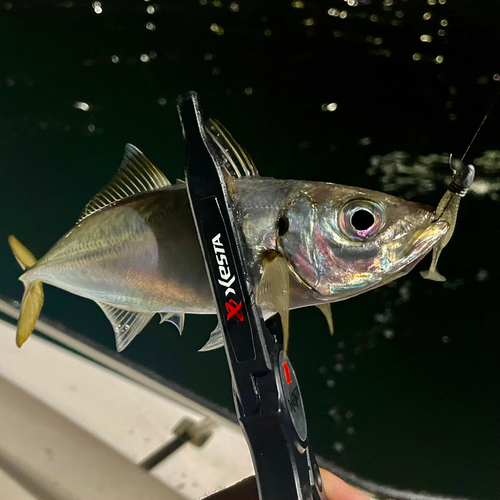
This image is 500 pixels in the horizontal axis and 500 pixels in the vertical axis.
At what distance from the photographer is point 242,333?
0.39 m

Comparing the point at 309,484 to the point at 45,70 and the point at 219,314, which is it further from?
the point at 45,70

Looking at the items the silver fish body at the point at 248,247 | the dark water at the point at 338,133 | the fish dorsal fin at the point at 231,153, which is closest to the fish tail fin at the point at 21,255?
the silver fish body at the point at 248,247

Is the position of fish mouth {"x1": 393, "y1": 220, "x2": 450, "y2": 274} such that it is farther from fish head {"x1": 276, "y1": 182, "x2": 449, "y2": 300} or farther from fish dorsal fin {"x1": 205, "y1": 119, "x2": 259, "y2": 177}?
fish dorsal fin {"x1": 205, "y1": 119, "x2": 259, "y2": 177}

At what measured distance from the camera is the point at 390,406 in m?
0.96

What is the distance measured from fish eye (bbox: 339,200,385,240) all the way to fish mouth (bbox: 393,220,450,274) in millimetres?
44

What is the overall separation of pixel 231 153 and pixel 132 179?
7.0 inches

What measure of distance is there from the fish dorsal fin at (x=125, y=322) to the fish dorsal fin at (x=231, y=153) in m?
0.30

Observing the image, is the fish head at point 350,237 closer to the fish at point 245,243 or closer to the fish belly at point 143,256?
the fish at point 245,243

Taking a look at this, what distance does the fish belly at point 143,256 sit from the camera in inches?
18.4

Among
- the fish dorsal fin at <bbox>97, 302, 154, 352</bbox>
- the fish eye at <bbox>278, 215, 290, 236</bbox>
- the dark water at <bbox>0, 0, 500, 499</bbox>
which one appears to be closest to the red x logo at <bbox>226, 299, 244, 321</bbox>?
the fish eye at <bbox>278, 215, 290, 236</bbox>

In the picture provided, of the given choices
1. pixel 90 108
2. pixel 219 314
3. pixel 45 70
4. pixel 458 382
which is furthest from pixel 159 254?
pixel 458 382

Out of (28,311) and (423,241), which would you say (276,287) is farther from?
(28,311)

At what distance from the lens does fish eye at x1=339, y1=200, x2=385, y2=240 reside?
15.7 inches

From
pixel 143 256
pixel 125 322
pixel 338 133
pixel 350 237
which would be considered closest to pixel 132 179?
pixel 143 256
